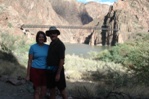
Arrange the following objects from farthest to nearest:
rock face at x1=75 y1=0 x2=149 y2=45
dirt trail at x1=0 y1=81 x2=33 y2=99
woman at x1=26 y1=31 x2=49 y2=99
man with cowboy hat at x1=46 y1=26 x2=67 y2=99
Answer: rock face at x1=75 y1=0 x2=149 y2=45, dirt trail at x1=0 y1=81 x2=33 y2=99, woman at x1=26 y1=31 x2=49 y2=99, man with cowboy hat at x1=46 y1=26 x2=67 y2=99

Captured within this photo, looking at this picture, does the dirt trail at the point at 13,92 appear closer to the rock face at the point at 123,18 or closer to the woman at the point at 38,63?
the woman at the point at 38,63

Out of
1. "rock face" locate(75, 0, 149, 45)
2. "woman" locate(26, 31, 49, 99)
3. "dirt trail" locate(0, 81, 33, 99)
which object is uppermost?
"woman" locate(26, 31, 49, 99)

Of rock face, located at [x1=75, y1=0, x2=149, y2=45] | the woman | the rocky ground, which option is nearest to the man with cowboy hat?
the woman

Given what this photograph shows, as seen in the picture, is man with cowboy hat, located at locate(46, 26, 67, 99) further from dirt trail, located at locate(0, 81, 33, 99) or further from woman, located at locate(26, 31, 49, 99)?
dirt trail, located at locate(0, 81, 33, 99)

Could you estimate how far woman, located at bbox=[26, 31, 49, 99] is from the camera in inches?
285

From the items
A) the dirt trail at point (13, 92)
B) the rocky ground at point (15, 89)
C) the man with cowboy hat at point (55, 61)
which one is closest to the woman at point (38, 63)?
the man with cowboy hat at point (55, 61)

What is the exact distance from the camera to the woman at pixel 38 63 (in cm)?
724

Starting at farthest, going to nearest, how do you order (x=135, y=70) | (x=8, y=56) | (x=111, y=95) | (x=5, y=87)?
(x=8, y=56), (x=135, y=70), (x=5, y=87), (x=111, y=95)

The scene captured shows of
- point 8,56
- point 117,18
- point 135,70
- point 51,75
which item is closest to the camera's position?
point 51,75

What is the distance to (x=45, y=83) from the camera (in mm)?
7340

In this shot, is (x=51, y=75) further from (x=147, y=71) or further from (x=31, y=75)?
(x=147, y=71)

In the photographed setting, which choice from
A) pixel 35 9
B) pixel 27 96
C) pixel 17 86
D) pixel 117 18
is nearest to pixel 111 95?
pixel 27 96

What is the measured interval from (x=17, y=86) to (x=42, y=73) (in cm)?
320

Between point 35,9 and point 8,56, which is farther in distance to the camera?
point 35,9
